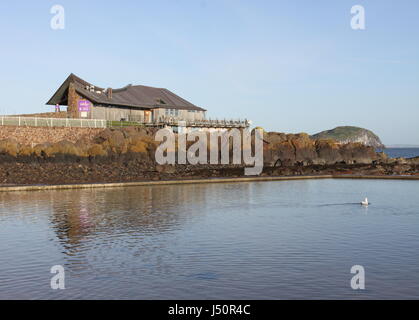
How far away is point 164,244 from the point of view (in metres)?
19.2

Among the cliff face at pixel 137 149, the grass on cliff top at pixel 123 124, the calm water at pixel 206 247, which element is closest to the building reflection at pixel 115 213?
the calm water at pixel 206 247

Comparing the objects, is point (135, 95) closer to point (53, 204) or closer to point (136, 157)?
point (136, 157)

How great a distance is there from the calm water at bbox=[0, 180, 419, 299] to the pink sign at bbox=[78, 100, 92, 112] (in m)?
35.8

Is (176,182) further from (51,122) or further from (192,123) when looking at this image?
(192,123)

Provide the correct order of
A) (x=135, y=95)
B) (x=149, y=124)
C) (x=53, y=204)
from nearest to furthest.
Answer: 1. (x=53, y=204)
2. (x=149, y=124)
3. (x=135, y=95)

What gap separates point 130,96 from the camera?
77.6 m

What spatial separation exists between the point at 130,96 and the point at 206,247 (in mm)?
61752

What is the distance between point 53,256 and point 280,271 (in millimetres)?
8023

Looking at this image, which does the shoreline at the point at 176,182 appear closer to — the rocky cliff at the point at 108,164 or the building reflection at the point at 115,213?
the building reflection at the point at 115,213

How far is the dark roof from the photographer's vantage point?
7112 centimetres

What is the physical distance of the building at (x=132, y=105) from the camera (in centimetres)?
7031

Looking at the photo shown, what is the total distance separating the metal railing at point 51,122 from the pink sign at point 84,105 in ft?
13.1

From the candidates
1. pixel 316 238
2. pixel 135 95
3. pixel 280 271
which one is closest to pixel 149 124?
pixel 135 95
